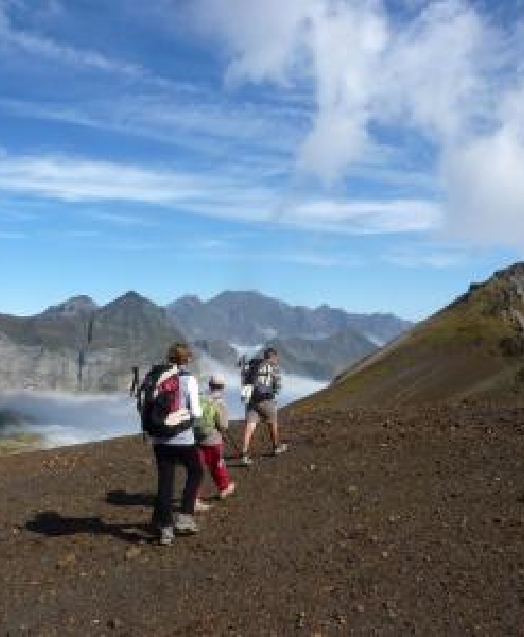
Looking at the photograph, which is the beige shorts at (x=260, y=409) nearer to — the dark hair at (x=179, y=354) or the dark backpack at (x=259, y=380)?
the dark backpack at (x=259, y=380)

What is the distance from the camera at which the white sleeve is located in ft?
48.4

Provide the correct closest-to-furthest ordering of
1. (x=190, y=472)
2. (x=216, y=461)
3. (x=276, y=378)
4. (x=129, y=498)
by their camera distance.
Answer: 1. (x=190, y=472)
2. (x=216, y=461)
3. (x=129, y=498)
4. (x=276, y=378)

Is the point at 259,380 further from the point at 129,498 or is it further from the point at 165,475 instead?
the point at 165,475

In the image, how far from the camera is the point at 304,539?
1482 cm

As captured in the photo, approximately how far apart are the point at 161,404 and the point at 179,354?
801mm

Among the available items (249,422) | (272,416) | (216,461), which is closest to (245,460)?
(249,422)

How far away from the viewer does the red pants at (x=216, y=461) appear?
17.0 m

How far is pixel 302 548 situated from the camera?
14.4 m

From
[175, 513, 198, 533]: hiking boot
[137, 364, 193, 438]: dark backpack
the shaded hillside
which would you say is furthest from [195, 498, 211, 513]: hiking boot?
the shaded hillside

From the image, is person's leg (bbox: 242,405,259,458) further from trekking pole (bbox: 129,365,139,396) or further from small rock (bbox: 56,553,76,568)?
small rock (bbox: 56,553,76,568)

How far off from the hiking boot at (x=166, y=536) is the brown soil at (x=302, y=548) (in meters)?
0.15

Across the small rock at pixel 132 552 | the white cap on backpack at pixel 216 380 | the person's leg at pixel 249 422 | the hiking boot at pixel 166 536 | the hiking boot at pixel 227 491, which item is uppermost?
the white cap on backpack at pixel 216 380

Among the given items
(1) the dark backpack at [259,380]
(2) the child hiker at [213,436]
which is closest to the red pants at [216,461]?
(2) the child hiker at [213,436]

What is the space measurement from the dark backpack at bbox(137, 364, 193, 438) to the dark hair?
141 millimetres
